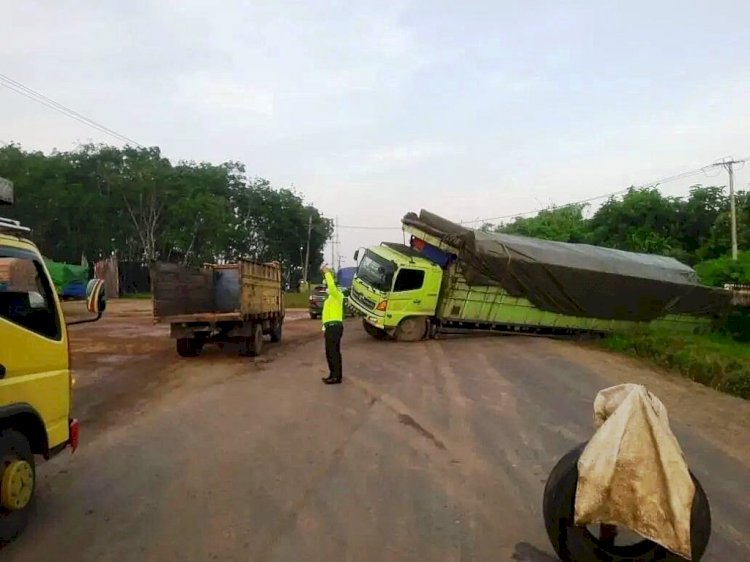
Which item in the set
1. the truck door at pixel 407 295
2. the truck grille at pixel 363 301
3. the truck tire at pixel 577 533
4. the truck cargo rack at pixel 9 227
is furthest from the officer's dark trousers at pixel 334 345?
the truck grille at pixel 363 301

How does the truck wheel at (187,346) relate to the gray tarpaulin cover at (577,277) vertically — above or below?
below

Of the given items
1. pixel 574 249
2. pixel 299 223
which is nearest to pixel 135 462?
pixel 574 249

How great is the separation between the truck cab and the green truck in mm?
26

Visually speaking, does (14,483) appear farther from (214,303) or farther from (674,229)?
(674,229)

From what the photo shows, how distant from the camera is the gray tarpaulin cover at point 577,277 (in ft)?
61.3

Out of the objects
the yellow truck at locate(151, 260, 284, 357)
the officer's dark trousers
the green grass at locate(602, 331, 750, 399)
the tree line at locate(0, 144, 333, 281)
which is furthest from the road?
the tree line at locate(0, 144, 333, 281)

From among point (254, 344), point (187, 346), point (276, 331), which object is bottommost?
point (276, 331)

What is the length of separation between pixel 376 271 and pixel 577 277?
5.70m

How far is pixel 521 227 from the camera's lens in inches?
2039

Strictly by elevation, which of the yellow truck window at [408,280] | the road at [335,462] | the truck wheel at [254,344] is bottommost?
the truck wheel at [254,344]

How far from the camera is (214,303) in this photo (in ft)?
52.1

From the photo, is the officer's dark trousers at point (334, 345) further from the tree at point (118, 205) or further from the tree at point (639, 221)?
the tree at point (118, 205)

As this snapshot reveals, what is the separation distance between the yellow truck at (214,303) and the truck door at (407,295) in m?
3.12

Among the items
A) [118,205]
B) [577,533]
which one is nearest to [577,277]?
[577,533]
